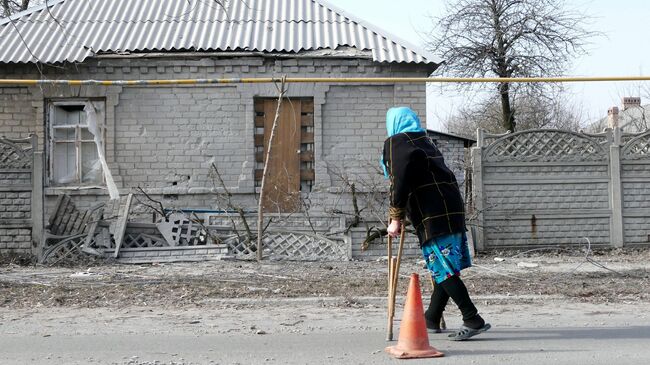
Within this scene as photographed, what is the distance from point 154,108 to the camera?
14.4 metres

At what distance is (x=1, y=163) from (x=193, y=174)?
3583 mm

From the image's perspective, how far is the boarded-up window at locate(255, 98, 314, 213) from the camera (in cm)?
1427

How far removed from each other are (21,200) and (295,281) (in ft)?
16.1

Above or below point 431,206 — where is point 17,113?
above

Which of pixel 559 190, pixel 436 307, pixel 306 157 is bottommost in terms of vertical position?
pixel 436 307

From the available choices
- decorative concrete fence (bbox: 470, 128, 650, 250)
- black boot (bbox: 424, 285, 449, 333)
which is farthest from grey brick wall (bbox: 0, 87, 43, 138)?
black boot (bbox: 424, 285, 449, 333)

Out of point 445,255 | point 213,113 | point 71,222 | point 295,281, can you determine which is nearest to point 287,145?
point 213,113

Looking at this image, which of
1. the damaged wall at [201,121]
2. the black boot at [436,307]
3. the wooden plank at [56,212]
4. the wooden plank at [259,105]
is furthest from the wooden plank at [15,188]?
the black boot at [436,307]

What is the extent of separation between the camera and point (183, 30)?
15.0 m

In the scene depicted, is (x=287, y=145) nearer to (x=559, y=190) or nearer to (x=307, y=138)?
(x=307, y=138)

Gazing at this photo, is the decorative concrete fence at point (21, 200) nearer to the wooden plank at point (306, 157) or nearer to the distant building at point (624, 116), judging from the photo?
the wooden plank at point (306, 157)

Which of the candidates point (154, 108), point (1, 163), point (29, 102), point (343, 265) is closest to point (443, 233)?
point (343, 265)

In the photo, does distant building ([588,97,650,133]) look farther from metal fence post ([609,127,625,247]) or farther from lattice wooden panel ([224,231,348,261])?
lattice wooden panel ([224,231,348,261])

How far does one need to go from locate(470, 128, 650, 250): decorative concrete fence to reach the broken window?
724 cm
